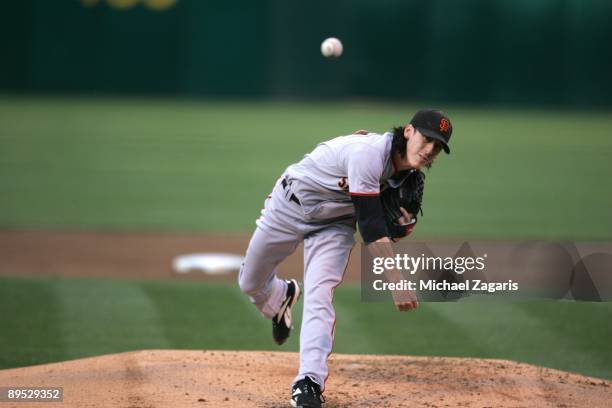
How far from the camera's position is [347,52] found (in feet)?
89.2

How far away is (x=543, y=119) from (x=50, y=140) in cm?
1443

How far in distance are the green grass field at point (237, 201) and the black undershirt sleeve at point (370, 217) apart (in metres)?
1.83

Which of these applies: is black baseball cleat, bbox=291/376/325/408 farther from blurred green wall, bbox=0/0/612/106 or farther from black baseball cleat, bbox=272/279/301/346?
blurred green wall, bbox=0/0/612/106

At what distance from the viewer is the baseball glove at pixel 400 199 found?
481 cm

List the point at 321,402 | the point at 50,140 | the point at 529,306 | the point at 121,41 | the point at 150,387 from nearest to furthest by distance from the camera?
1. the point at 321,402
2. the point at 150,387
3. the point at 529,306
4. the point at 50,140
5. the point at 121,41

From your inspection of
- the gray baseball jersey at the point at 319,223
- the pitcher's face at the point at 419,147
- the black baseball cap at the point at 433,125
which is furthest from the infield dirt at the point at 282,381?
the black baseball cap at the point at 433,125

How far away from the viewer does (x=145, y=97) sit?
27.9 meters

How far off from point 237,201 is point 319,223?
780cm

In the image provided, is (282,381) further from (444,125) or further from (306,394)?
(444,125)

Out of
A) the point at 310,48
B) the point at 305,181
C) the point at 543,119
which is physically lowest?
the point at 543,119

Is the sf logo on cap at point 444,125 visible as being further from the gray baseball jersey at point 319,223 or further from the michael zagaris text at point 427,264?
the michael zagaris text at point 427,264

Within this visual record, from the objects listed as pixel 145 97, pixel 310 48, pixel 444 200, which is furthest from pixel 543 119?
pixel 444 200

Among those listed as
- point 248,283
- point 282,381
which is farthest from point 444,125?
point 282,381

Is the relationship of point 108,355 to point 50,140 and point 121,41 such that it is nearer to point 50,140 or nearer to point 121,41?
point 50,140
